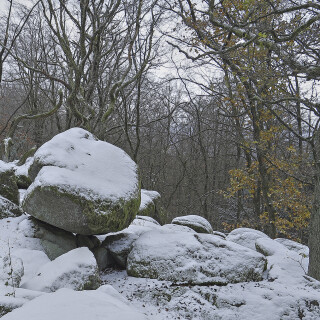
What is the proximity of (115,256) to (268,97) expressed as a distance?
5.58 metres

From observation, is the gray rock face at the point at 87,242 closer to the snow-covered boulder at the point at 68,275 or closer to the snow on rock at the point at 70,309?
the snow-covered boulder at the point at 68,275

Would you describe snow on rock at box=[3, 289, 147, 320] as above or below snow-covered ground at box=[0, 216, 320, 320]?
above

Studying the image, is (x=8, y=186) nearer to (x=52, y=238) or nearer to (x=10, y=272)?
(x=52, y=238)

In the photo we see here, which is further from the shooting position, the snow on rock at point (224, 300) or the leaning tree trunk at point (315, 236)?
the leaning tree trunk at point (315, 236)

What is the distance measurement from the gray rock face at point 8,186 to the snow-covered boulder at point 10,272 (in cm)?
214

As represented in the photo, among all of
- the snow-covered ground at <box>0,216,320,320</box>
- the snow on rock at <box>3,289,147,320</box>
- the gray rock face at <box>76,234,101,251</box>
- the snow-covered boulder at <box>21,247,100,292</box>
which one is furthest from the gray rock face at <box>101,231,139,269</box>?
the snow on rock at <box>3,289,147,320</box>

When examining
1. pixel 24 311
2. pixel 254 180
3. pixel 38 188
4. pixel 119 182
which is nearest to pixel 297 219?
pixel 254 180

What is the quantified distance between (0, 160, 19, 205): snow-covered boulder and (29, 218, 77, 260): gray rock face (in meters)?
1.08

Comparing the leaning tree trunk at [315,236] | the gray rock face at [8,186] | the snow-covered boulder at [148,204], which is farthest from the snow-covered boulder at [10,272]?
the leaning tree trunk at [315,236]

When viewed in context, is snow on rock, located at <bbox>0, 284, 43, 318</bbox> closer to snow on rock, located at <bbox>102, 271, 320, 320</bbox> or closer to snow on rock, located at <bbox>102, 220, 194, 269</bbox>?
snow on rock, located at <bbox>102, 271, 320, 320</bbox>

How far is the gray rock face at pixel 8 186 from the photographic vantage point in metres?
5.14

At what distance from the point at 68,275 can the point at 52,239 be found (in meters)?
1.16

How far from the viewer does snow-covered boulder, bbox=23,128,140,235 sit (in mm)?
3896

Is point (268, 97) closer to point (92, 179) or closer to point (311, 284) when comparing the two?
point (311, 284)
